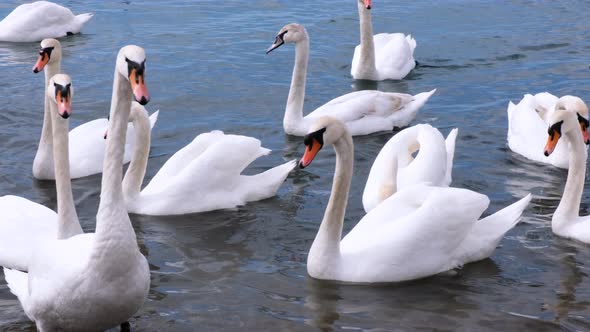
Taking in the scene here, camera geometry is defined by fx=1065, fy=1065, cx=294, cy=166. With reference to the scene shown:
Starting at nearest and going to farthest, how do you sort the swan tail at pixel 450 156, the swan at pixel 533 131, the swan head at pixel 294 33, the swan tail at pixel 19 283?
the swan tail at pixel 19 283 → the swan tail at pixel 450 156 → the swan at pixel 533 131 → the swan head at pixel 294 33

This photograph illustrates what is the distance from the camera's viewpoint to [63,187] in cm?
798

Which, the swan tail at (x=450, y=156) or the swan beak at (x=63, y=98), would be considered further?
the swan tail at (x=450, y=156)

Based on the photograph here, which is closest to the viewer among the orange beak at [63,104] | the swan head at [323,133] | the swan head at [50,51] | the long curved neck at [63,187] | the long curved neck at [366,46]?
the orange beak at [63,104]

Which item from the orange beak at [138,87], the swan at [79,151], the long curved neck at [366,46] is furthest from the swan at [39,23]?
the orange beak at [138,87]

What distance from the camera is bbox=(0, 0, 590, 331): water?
7891 millimetres

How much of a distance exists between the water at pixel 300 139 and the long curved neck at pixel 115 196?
146cm

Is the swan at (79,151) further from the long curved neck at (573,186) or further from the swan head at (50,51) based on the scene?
the long curved neck at (573,186)

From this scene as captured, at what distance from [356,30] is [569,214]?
9.51m

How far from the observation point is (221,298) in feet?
26.6

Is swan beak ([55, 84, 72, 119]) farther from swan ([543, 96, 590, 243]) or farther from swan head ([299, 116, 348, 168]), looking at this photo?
swan ([543, 96, 590, 243])

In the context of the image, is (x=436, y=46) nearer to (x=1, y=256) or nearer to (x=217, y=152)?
(x=217, y=152)

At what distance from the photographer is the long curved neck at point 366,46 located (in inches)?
580

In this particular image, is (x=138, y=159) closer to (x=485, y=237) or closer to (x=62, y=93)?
(x=62, y=93)

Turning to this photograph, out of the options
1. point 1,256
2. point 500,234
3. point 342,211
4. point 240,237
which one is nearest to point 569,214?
point 500,234
